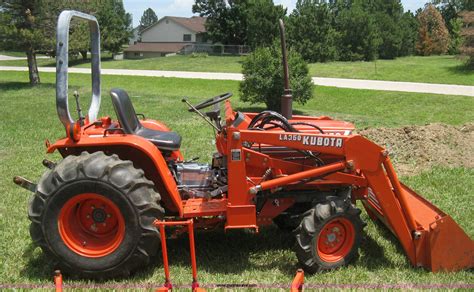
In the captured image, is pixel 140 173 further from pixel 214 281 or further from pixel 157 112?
pixel 157 112

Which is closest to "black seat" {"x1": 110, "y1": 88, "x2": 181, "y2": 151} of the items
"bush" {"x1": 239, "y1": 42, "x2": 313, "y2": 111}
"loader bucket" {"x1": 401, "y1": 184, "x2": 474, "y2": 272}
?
"loader bucket" {"x1": 401, "y1": 184, "x2": 474, "y2": 272}

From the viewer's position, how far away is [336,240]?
4.10 m

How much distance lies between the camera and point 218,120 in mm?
4367

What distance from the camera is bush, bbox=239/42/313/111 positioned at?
13641mm

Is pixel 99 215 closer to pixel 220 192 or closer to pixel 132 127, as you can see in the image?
pixel 132 127

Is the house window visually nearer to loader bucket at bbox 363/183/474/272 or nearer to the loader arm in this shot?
the loader arm

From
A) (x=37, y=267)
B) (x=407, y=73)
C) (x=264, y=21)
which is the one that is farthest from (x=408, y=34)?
(x=37, y=267)

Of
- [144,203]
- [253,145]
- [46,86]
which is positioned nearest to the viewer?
[144,203]

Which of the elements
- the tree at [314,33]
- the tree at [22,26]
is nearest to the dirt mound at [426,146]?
the tree at [22,26]

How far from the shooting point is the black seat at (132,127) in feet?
13.8

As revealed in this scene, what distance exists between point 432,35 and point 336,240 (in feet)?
155

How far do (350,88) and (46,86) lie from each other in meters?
12.9

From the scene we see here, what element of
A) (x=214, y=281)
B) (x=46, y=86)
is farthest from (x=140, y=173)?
(x=46, y=86)

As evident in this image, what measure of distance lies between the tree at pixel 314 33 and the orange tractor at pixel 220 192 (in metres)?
33.4
